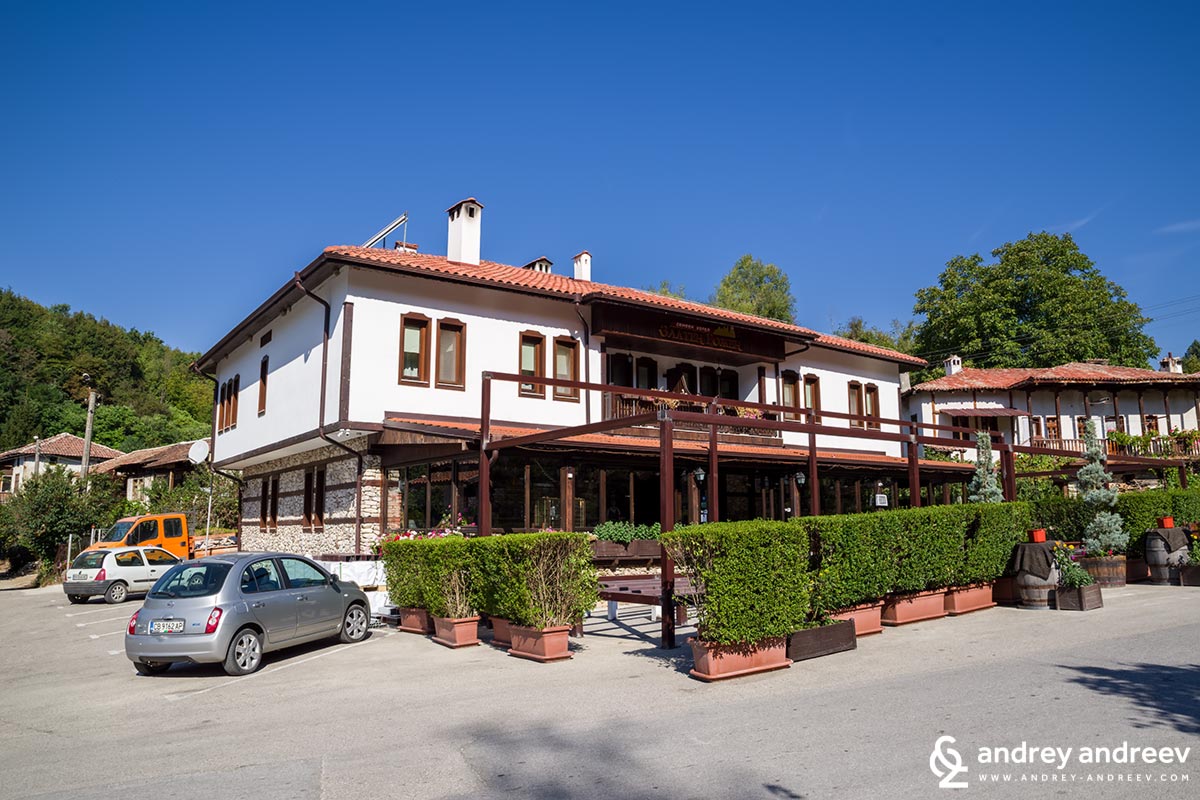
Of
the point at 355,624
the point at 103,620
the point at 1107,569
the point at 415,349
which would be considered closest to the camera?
the point at 355,624

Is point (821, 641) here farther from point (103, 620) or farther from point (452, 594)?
point (103, 620)

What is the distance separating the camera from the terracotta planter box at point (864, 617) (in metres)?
10.6

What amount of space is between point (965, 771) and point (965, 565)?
315 inches

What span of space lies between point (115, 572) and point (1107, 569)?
2344 cm

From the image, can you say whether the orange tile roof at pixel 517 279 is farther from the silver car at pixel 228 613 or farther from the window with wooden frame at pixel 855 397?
the silver car at pixel 228 613

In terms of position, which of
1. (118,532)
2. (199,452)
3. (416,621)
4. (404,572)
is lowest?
(416,621)

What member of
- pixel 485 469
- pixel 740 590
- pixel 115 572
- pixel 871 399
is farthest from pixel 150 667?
pixel 871 399

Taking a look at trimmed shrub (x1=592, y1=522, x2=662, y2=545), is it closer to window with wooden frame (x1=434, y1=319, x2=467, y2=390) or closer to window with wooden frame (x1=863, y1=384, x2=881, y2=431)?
window with wooden frame (x1=434, y1=319, x2=467, y2=390)

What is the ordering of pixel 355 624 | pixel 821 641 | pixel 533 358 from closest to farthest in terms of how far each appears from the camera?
pixel 821 641
pixel 355 624
pixel 533 358

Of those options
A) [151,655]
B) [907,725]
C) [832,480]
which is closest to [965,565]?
[907,725]

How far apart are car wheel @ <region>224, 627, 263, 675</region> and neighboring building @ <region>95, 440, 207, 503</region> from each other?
103ft

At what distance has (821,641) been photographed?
9.52m

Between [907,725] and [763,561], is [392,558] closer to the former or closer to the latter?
[763,561]
